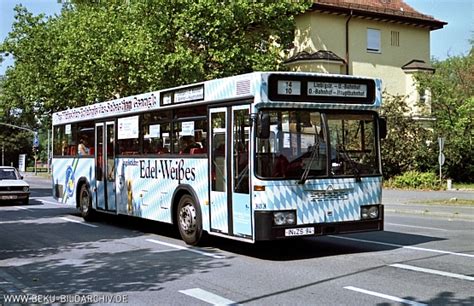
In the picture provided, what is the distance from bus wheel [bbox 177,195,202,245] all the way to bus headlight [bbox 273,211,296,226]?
2302 mm

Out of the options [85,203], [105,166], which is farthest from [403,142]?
[105,166]

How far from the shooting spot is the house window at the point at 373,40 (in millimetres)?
38844

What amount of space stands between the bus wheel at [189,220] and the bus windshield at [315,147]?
242 centimetres

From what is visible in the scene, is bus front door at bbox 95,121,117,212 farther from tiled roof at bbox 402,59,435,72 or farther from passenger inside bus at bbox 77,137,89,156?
tiled roof at bbox 402,59,435,72

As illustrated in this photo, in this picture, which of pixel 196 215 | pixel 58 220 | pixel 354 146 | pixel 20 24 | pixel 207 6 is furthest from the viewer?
pixel 20 24

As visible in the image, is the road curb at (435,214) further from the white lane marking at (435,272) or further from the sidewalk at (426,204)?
the white lane marking at (435,272)

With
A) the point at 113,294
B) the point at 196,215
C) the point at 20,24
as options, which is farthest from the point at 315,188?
the point at 20,24

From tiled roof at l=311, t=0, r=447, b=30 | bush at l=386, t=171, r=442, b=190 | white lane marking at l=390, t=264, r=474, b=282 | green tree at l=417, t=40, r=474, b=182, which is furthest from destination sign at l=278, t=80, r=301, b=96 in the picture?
tiled roof at l=311, t=0, r=447, b=30

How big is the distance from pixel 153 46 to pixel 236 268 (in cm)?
1958

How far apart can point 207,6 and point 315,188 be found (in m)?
19.4

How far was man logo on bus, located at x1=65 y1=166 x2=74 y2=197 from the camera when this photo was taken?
1814 centimetres

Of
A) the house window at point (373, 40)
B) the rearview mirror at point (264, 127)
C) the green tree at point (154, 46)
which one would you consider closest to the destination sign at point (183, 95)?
the rearview mirror at point (264, 127)

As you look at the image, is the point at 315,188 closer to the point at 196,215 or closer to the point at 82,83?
the point at 196,215

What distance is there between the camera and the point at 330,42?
121 feet
